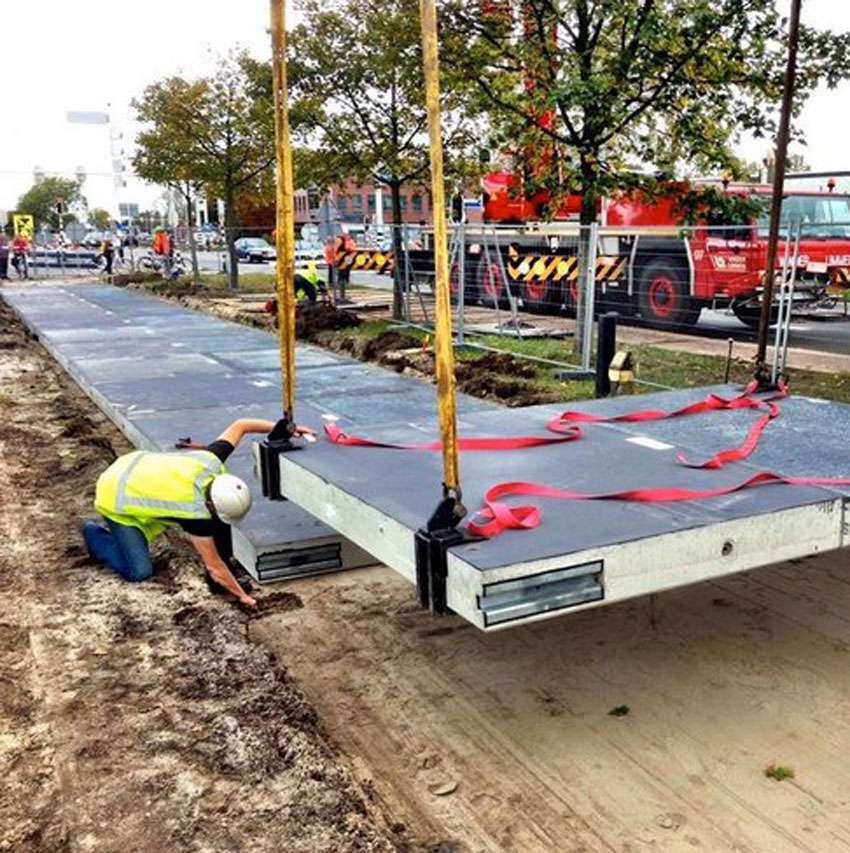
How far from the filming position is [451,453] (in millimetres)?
3314

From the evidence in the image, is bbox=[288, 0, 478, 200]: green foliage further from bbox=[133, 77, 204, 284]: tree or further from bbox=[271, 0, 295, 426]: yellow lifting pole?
bbox=[271, 0, 295, 426]: yellow lifting pole

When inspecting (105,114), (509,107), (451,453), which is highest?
(105,114)

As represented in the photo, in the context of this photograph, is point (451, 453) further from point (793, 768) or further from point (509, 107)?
point (509, 107)

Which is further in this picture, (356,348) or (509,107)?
(356,348)

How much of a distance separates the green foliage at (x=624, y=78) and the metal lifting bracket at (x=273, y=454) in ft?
21.5

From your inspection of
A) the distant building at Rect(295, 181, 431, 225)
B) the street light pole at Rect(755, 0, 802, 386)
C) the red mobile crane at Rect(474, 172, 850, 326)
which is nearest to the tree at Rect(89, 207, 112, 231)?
the distant building at Rect(295, 181, 431, 225)

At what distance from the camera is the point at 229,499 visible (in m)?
4.75

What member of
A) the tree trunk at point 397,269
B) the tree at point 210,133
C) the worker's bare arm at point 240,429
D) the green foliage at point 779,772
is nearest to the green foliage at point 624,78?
the tree trunk at point 397,269

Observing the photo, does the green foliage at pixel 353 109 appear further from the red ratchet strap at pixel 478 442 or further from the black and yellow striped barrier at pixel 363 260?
the red ratchet strap at pixel 478 442

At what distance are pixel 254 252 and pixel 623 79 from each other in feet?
127

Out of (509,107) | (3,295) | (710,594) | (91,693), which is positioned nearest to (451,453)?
(91,693)

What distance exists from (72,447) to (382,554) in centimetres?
586

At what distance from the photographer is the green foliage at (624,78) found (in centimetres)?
994

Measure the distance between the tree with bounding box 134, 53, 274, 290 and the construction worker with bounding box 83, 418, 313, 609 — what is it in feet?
61.7
